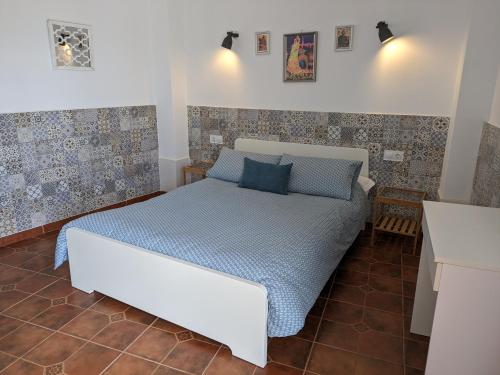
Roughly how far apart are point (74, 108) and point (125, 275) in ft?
6.84

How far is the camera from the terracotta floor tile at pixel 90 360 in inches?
72.6

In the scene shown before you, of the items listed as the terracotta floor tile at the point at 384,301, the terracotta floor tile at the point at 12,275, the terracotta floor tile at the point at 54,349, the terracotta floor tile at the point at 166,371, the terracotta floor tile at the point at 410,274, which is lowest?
the terracotta floor tile at the point at 54,349

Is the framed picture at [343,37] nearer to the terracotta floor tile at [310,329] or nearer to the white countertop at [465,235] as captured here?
the white countertop at [465,235]

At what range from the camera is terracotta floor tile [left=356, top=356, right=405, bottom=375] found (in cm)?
184

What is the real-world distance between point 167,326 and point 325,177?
5.74 feet

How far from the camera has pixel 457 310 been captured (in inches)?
57.2

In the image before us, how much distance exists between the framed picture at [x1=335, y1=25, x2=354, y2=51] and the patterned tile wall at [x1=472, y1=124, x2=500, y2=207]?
137cm

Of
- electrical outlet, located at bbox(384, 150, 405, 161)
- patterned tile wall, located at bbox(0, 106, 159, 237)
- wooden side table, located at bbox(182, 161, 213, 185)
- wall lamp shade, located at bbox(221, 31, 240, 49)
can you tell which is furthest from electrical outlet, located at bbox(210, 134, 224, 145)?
electrical outlet, located at bbox(384, 150, 405, 161)

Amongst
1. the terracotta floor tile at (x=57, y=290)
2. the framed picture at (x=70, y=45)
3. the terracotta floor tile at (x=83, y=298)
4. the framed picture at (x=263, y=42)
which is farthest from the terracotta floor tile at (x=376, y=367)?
the framed picture at (x=70, y=45)

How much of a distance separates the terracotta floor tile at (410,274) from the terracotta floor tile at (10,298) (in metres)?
2.68

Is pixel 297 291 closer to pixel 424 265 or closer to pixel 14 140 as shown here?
pixel 424 265

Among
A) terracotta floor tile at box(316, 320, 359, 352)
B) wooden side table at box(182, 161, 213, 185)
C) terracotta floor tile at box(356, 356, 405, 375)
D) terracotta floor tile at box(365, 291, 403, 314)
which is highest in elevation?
wooden side table at box(182, 161, 213, 185)

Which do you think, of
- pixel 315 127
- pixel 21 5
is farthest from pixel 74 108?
pixel 315 127

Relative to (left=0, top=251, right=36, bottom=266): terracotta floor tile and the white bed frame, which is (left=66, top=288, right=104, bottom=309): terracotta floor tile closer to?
the white bed frame
